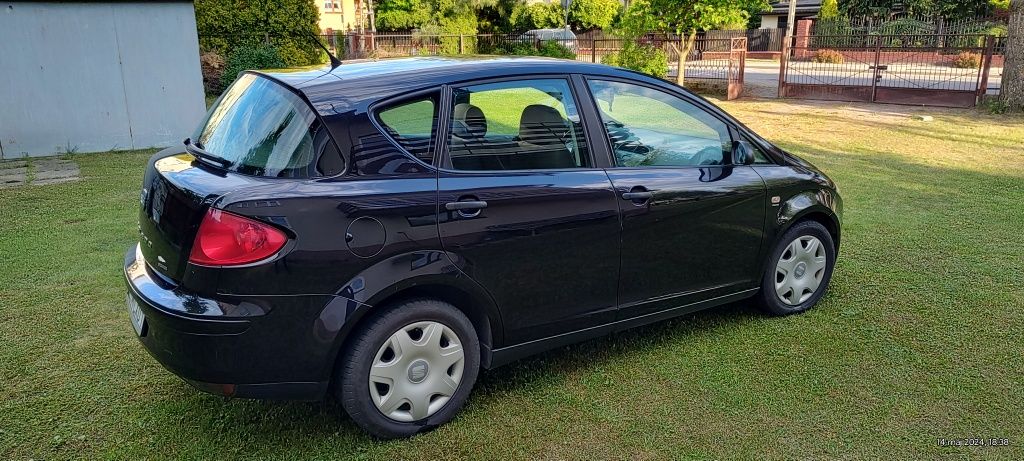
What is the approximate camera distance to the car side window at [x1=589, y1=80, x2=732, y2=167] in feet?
11.4

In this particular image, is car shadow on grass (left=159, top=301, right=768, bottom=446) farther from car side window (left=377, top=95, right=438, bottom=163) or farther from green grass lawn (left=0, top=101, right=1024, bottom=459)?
car side window (left=377, top=95, right=438, bottom=163)

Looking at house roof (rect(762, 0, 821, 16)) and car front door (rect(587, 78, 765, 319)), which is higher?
house roof (rect(762, 0, 821, 16))

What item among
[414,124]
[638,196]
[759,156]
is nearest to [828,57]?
[759,156]

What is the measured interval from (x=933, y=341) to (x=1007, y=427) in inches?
33.4

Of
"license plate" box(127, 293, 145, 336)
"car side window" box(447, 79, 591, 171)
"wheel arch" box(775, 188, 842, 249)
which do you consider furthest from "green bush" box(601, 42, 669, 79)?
"license plate" box(127, 293, 145, 336)

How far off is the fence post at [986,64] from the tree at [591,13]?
80.8 ft

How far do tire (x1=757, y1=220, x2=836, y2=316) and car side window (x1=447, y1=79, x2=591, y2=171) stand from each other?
1.48 m

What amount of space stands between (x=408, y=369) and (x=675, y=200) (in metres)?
1.55

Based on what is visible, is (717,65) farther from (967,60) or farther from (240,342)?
(240,342)

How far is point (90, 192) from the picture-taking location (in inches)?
292

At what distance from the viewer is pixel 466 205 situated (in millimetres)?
2879

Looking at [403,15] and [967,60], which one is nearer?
[967,60]

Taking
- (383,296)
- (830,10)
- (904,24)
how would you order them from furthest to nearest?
1. (830,10)
2. (904,24)
3. (383,296)

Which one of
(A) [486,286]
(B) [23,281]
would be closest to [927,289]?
(A) [486,286]
